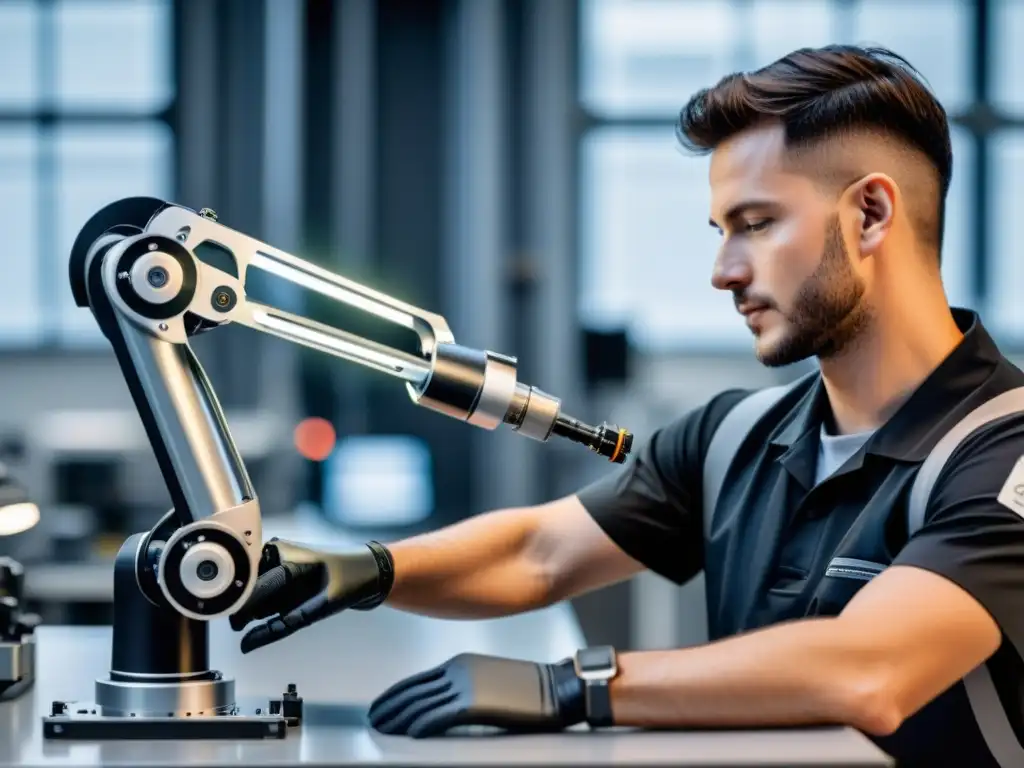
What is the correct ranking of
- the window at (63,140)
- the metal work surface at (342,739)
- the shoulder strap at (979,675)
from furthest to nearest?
the window at (63,140)
the shoulder strap at (979,675)
the metal work surface at (342,739)

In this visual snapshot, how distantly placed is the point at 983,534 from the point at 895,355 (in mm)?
290

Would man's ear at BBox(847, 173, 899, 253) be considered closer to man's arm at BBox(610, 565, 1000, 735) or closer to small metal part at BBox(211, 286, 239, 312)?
man's arm at BBox(610, 565, 1000, 735)

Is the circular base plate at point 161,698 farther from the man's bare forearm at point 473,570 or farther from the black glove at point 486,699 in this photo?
the man's bare forearm at point 473,570

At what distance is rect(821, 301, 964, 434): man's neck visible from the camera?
1335 millimetres

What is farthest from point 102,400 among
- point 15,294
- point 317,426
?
point 317,426

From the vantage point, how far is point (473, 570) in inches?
57.3

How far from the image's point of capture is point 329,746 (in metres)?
0.98

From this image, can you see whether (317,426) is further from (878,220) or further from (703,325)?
(878,220)

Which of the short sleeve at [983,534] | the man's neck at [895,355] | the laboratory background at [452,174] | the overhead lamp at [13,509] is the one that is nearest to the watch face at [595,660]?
the short sleeve at [983,534]

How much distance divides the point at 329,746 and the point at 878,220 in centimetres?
74

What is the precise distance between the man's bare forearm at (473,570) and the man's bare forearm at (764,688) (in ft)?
1.38

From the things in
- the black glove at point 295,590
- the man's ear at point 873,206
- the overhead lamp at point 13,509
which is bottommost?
the black glove at point 295,590

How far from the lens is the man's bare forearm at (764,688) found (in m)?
0.98

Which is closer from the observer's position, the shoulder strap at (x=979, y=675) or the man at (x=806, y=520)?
the man at (x=806, y=520)
